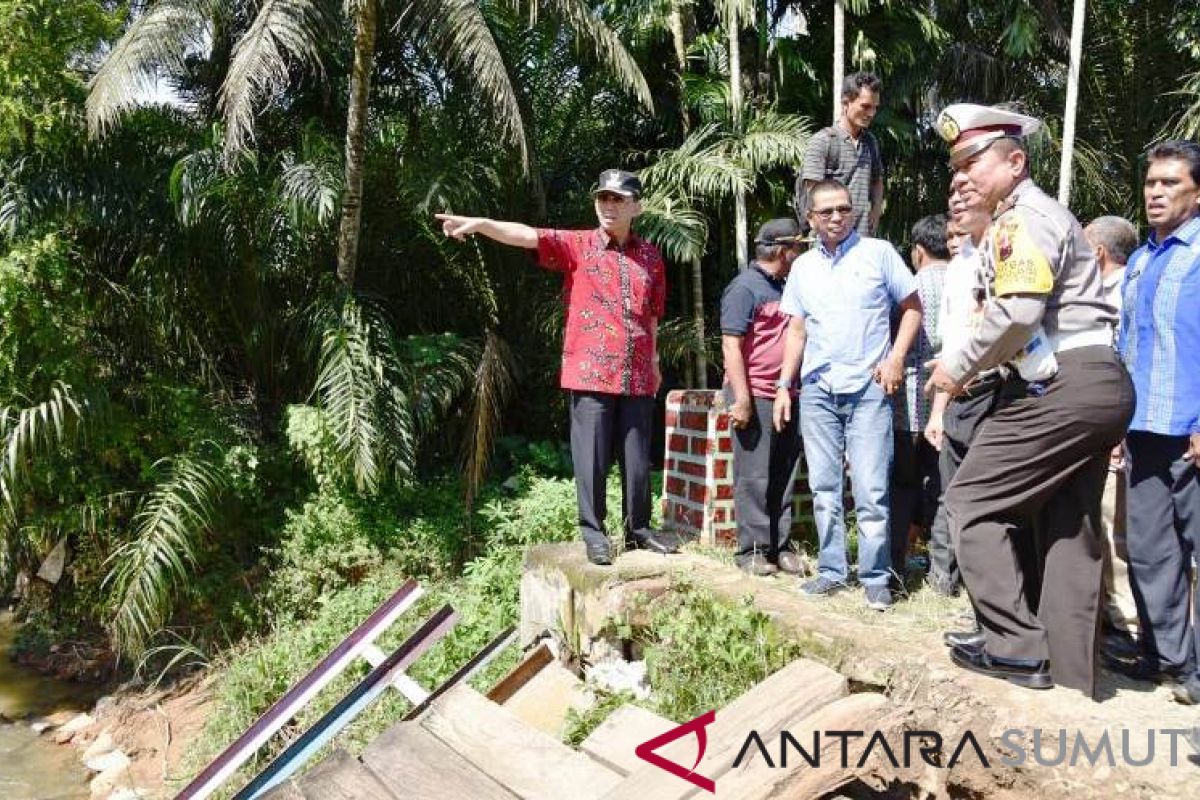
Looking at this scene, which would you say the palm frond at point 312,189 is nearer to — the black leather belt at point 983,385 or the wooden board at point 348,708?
the wooden board at point 348,708

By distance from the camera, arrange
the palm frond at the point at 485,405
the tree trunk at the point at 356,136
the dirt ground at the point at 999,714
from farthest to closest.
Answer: the palm frond at the point at 485,405 < the tree trunk at the point at 356,136 < the dirt ground at the point at 999,714

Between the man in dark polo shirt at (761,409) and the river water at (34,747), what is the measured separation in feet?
15.7

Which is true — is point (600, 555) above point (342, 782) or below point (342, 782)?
above

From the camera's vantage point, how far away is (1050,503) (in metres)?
2.87

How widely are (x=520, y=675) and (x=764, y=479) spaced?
133 centimetres

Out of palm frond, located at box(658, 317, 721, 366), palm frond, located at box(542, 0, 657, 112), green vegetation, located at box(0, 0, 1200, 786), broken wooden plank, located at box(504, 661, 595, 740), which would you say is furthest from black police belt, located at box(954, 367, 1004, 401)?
palm frond, located at box(542, 0, 657, 112)

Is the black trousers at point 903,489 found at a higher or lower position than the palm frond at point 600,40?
lower

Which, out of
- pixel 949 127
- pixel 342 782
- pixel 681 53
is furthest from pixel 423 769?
pixel 681 53

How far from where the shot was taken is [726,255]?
927cm

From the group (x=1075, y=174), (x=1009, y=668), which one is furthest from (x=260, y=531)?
(x=1075, y=174)

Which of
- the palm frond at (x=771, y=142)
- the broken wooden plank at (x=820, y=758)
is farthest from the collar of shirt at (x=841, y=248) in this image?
the palm frond at (x=771, y=142)

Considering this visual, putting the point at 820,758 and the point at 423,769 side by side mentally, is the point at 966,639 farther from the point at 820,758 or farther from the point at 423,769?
the point at 423,769

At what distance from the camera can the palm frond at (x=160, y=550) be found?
6453 millimetres

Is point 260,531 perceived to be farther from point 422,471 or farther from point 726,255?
point 726,255
